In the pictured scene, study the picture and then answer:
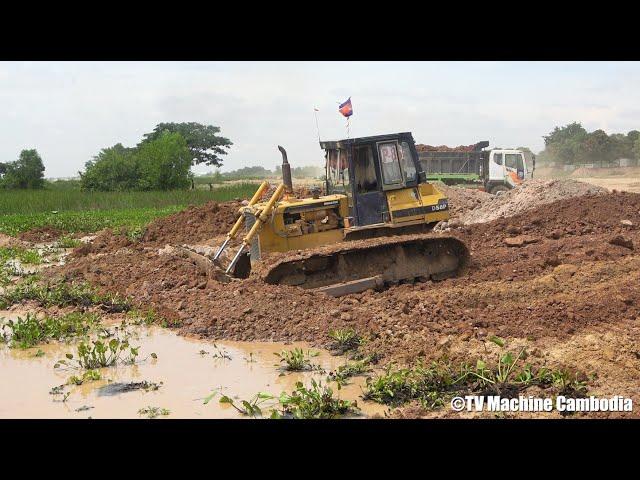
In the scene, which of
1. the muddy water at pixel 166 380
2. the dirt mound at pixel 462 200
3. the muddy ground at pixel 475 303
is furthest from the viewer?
the dirt mound at pixel 462 200

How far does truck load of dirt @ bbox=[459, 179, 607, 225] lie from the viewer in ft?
64.2

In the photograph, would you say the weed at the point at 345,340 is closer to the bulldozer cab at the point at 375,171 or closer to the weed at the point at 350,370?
the weed at the point at 350,370

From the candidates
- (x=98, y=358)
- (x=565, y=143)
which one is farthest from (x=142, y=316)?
(x=565, y=143)

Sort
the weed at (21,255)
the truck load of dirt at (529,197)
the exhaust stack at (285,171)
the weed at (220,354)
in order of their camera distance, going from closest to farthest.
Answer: the weed at (220,354), the exhaust stack at (285,171), the weed at (21,255), the truck load of dirt at (529,197)

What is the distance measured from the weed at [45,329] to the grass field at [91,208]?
1206 cm

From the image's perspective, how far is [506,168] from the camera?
28.3 metres

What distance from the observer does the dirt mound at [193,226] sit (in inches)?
763

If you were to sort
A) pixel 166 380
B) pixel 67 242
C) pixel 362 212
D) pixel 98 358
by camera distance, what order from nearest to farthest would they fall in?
pixel 166 380
pixel 98 358
pixel 362 212
pixel 67 242

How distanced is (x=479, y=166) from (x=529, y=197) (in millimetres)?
10215

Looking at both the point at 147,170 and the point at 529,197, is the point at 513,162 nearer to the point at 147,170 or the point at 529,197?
the point at 529,197

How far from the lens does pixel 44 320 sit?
31.7 ft

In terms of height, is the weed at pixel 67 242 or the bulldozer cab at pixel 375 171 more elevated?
the bulldozer cab at pixel 375 171

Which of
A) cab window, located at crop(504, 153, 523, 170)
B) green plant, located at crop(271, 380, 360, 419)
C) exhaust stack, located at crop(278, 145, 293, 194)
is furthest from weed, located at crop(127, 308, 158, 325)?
cab window, located at crop(504, 153, 523, 170)

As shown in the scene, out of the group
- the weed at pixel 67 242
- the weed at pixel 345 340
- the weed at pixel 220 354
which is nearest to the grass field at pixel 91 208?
the weed at pixel 67 242
